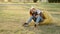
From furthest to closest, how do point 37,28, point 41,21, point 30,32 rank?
1. point 41,21
2. point 37,28
3. point 30,32

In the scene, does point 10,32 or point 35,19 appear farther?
point 35,19

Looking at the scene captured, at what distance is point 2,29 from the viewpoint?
295 inches

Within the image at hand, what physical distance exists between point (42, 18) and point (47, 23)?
517mm

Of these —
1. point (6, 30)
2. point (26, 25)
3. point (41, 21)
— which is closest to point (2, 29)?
point (6, 30)

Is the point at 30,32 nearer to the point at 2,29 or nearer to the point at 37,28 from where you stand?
the point at 37,28

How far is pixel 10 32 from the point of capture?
7.02 metres

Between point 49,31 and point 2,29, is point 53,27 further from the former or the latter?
point 2,29

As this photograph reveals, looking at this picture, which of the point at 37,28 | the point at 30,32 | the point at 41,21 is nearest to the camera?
the point at 30,32

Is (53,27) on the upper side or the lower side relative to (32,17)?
lower

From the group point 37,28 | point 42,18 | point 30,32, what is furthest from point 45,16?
point 30,32

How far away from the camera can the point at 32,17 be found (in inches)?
298

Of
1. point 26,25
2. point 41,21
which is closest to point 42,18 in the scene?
point 41,21

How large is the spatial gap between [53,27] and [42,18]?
52 cm

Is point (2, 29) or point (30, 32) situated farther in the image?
point (2, 29)
